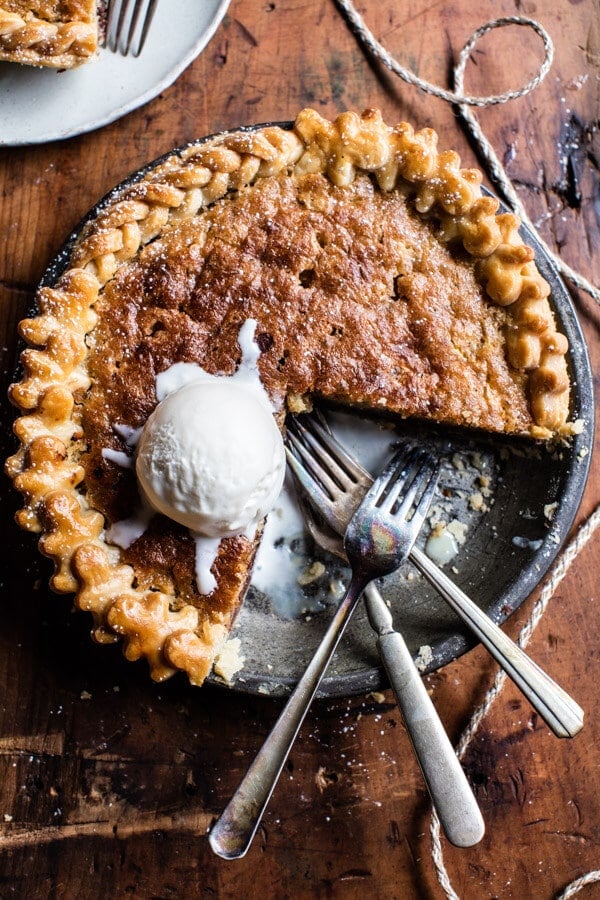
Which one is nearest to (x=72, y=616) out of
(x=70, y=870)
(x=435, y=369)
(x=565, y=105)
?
(x=70, y=870)

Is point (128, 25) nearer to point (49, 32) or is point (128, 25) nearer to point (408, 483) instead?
point (49, 32)

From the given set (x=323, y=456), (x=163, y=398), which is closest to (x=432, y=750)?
(x=323, y=456)

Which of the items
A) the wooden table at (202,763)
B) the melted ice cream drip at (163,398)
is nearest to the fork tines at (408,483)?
the melted ice cream drip at (163,398)

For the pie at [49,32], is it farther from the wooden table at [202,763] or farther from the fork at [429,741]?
the fork at [429,741]

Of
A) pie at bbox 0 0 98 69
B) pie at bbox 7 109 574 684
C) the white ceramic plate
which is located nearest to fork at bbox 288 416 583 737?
pie at bbox 7 109 574 684

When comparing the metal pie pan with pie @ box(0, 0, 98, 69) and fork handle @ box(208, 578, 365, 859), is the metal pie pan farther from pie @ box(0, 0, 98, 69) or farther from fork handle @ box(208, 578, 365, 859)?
pie @ box(0, 0, 98, 69)

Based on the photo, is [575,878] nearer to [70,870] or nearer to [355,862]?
[355,862]
